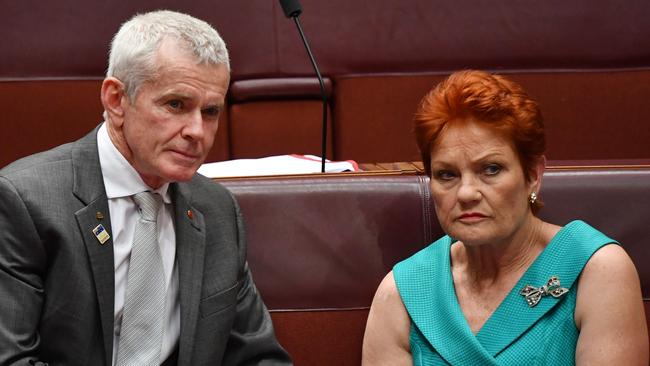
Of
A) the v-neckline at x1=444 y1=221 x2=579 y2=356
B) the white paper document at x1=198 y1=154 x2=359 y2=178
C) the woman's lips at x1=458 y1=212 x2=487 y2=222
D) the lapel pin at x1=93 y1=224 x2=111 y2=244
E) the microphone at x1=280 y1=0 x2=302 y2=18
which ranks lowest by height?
the v-neckline at x1=444 y1=221 x2=579 y2=356

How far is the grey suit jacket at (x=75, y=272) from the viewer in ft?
3.01

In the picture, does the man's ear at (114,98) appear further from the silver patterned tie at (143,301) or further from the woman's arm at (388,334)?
the woman's arm at (388,334)

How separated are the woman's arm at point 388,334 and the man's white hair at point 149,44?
33 cm

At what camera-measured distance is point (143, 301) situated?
979 mm

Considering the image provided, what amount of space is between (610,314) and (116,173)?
1.67 ft

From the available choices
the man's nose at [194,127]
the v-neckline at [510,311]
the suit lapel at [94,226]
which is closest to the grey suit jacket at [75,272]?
the suit lapel at [94,226]

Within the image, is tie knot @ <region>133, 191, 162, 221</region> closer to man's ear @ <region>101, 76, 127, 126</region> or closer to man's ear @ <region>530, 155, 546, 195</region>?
man's ear @ <region>101, 76, 127, 126</region>

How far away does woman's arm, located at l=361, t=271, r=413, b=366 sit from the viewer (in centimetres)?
107

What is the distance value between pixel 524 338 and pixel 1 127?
1145 millimetres

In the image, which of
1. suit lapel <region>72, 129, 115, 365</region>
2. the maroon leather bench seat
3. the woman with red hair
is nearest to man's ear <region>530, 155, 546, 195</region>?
the woman with red hair

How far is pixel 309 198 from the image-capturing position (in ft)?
3.85

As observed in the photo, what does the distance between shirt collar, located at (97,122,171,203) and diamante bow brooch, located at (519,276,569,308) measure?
415 mm

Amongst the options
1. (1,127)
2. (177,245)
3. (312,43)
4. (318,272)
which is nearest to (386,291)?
(318,272)

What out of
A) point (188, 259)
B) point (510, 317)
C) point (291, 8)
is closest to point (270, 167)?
point (291, 8)
